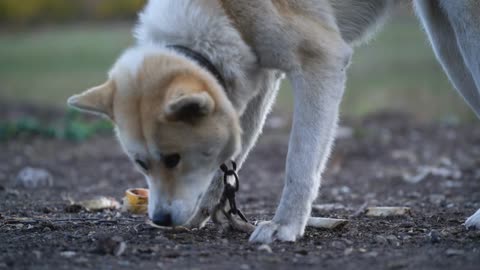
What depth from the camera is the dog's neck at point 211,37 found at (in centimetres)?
481

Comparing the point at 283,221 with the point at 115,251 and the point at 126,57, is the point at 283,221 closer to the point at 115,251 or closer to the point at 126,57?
the point at 115,251

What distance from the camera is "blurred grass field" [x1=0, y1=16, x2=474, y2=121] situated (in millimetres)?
13852

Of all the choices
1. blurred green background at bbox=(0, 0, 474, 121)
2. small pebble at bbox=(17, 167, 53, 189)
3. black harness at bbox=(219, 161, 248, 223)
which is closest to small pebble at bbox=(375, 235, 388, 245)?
black harness at bbox=(219, 161, 248, 223)

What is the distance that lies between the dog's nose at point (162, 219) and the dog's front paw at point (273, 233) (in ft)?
1.61

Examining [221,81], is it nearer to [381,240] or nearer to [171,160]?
[171,160]

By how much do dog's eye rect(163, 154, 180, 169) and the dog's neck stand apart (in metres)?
0.64

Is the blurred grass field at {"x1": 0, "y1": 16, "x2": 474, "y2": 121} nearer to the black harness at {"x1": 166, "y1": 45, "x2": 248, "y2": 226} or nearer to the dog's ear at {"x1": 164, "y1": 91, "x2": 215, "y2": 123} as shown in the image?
the black harness at {"x1": 166, "y1": 45, "x2": 248, "y2": 226}

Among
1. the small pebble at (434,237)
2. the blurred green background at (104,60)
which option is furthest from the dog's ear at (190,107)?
the blurred green background at (104,60)

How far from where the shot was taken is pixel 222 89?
4688 mm

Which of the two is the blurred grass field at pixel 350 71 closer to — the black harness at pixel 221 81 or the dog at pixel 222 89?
the dog at pixel 222 89

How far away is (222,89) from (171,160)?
551 mm

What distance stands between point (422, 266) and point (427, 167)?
15.9 feet

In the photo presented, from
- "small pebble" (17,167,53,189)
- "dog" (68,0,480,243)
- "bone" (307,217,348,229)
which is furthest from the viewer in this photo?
"small pebble" (17,167,53,189)

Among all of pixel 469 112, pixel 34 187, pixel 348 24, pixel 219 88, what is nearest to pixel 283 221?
pixel 219 88
